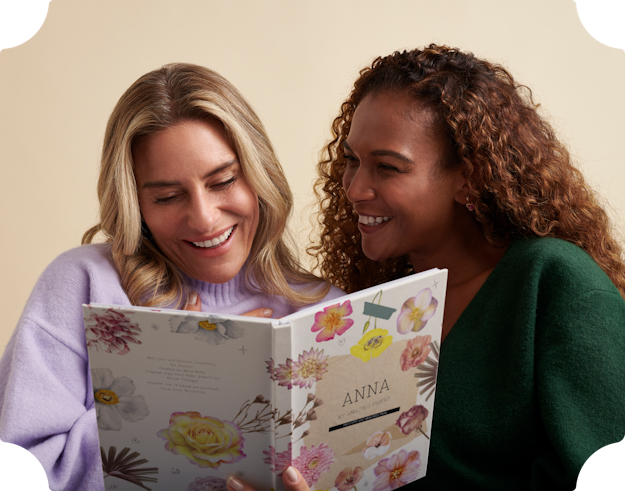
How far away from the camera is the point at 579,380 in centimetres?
123

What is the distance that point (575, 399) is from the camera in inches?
48.3

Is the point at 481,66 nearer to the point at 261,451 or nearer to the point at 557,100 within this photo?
the point at 261,451

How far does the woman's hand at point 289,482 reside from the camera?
1.13 metres

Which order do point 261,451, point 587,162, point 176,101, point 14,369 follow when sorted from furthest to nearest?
point 587,162 → point 176,101 → point 14,369 → point 261,451

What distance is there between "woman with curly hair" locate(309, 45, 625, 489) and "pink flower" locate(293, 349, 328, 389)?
1.49 ft

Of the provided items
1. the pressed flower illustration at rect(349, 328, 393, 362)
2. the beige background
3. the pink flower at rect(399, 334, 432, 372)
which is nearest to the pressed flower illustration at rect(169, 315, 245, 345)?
the pressed flower illustration at rect(349, 328, 393, 362)

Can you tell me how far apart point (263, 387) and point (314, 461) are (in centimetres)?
22

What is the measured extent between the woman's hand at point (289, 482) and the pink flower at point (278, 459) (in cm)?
1

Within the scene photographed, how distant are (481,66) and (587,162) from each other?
1.63 m

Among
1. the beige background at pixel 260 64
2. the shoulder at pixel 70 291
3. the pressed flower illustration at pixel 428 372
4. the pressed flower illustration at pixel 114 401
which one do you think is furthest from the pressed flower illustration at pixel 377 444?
the beige background at pixel 260 64

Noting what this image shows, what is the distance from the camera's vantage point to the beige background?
2779 millimetres

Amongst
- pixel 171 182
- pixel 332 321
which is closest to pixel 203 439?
pixel 332 321

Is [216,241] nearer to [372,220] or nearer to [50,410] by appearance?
[372,220]

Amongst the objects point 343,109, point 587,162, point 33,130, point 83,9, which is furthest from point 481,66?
point 33,130
